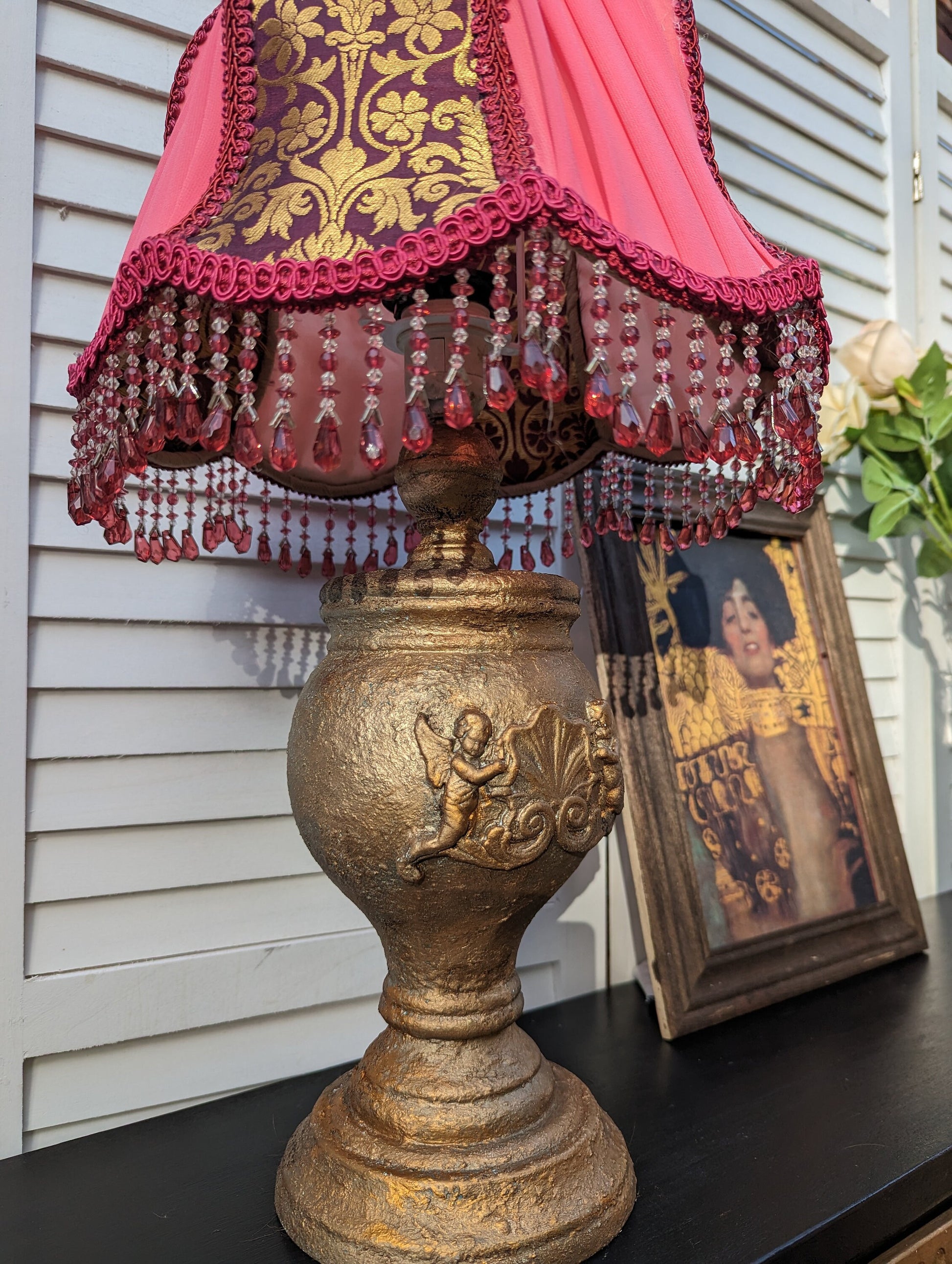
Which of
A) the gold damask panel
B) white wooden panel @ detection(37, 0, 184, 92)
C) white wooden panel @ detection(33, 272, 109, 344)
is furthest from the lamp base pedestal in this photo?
white wooden panel @ detection(37, 0, 184, 92)

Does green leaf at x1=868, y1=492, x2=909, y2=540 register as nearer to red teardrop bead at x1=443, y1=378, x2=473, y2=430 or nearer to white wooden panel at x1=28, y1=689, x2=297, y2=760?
white wooden panel at x1=28, y1=689, x2=297, y2=760

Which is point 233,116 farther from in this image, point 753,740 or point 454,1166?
point 753,740

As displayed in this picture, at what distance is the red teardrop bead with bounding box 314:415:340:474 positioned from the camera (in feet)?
1.54

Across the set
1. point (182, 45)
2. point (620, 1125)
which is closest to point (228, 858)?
point (620, 1125)

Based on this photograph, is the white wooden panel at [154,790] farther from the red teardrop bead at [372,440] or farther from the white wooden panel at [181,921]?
the red teardrop bead at [372,440]

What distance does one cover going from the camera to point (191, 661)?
0.87 m

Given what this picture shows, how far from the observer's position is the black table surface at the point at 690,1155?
0.63m

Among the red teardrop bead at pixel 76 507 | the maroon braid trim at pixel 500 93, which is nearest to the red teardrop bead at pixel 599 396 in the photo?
the maroon braid trim at pixel 500 93

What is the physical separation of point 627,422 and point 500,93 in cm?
19

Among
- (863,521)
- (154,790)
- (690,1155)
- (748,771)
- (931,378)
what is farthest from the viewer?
(863,521)

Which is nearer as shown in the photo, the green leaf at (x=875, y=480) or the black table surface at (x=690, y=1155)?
the black table surface at (x=690, y=1155)

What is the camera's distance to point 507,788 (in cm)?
57

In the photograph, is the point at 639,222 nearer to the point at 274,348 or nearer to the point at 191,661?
the point at 274,348

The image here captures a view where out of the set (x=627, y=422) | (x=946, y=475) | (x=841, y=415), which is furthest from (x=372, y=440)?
(x=946, y=475)
